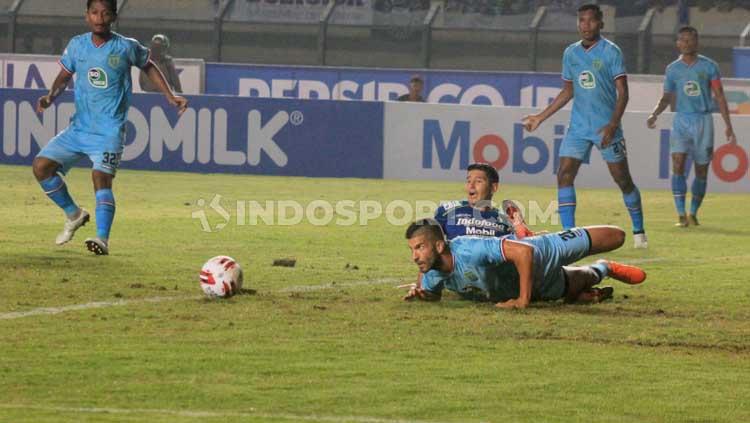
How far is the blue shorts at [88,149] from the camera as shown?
12609 mm

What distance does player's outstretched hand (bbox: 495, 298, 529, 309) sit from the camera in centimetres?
966

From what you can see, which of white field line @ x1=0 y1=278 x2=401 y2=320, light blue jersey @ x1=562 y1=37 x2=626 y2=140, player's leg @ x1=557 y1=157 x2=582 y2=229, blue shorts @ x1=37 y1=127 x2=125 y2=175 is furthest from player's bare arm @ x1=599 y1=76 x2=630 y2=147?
blue shorts @ x1=37 y1=127 x2=125 y2=175

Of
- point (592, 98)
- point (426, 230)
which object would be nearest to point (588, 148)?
point (592, 98)

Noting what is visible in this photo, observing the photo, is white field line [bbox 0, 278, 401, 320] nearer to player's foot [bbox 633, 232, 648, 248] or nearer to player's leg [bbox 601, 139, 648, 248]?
player's leg [bbox 601, 139, 648, 248]

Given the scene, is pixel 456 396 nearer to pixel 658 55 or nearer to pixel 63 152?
pixel 63 152

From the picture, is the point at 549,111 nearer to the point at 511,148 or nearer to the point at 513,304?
the point at 513,304

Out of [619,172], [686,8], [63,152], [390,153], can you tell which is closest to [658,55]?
[686,8]

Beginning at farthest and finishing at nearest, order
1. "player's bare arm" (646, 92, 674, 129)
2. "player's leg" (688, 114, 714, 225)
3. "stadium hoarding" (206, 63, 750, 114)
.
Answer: "stadium hoarding" (206, 63, 750, 114) < "player's leg" (688, 114, 714, 225) < "player's bare arm" (646, 92, 674, 129)

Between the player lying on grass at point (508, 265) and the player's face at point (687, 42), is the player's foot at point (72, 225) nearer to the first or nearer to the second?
the player lying on grass at point (508, 265)

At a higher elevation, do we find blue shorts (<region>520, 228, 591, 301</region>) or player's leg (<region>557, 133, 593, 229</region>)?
player's leg (<region>557, 133, 593, 229</region>)

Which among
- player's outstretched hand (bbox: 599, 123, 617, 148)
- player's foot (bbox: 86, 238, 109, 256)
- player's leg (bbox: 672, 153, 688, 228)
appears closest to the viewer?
player's foot (bbox: 86, 238, 109, 256)

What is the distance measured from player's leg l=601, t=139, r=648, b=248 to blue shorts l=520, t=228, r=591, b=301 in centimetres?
422

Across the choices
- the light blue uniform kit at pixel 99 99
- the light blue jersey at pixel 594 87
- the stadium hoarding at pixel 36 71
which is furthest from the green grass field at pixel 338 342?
the stadium hoarding at pixel 36 71

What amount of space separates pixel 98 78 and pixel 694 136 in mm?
7413
